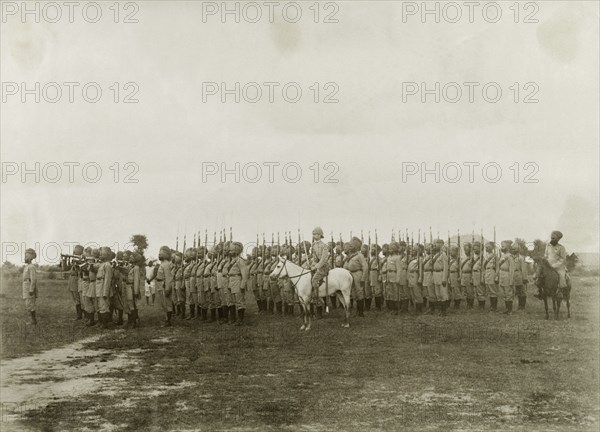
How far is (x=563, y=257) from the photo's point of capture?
1631 centimetres

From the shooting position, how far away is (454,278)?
792 inches

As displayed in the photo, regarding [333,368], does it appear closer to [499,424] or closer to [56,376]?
[499,424]

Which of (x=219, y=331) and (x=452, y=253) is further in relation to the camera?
(x=452, y=253)

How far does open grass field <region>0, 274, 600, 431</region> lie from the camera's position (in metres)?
8.85

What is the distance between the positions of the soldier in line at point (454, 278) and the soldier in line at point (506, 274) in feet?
4.32

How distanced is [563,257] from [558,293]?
1014 mm

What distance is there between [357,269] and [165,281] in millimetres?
5403

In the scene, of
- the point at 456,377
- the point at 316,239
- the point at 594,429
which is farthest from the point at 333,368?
the point at 316,239

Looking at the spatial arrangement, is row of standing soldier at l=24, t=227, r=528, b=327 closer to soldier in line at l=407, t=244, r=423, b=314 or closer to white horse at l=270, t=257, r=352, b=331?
soldier in line at l=407, t=244, r=423, b=314

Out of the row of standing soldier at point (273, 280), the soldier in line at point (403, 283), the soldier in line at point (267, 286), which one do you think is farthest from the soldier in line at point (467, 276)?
the soldier in line at point (267, 286)

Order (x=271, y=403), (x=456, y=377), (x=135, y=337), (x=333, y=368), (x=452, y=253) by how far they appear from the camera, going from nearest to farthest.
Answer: (x=271, y=403), (x=456, y=377), (x=333, y=368), (x=135, y=337), (x=452, y=253)

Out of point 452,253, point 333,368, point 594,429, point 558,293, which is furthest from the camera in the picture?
point 452,253

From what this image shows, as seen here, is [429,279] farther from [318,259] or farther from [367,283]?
[318,259]

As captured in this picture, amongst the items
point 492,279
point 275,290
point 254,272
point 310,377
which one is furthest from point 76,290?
point 492,279
